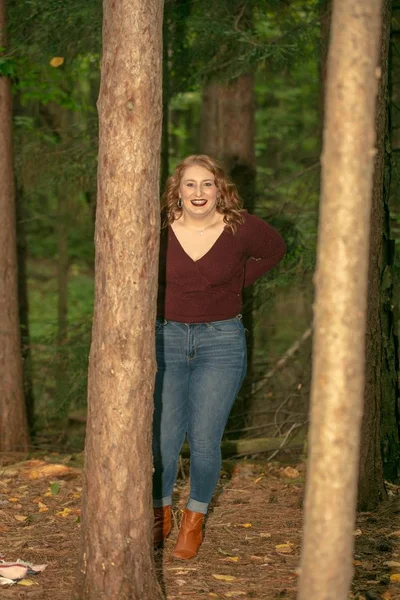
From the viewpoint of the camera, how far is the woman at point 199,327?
559 cm

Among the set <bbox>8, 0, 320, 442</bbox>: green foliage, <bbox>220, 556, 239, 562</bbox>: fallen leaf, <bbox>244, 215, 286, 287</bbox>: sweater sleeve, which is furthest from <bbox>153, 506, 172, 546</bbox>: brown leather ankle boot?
<bbox>8, 0, 320, 442</bbox>: green foliage

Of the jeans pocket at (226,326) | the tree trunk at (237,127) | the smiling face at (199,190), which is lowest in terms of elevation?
the jeans pocket at (226,326)

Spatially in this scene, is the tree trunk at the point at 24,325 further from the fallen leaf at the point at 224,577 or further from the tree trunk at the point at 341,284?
the tree trunk at the point at 341,284

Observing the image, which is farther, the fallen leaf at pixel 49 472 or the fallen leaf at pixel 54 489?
the fallen leaf at pixel 49 472

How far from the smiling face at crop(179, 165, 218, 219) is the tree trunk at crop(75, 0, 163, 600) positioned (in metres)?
1.10

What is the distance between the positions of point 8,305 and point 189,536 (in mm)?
5054

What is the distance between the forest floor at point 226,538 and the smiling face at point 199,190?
205 centimetres

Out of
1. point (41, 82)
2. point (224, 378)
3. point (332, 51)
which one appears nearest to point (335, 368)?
point (332, 51)

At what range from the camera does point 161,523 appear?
19.2 feet

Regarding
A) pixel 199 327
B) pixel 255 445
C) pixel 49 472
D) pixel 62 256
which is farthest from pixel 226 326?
pixel 62 256

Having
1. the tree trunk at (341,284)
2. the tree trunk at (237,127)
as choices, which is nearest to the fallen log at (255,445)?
the tree trunk at (237,127)

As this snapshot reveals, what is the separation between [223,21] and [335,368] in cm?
721

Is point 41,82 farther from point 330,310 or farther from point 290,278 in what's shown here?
point 330,310

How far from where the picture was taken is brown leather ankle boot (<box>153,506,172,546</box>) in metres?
5.84
